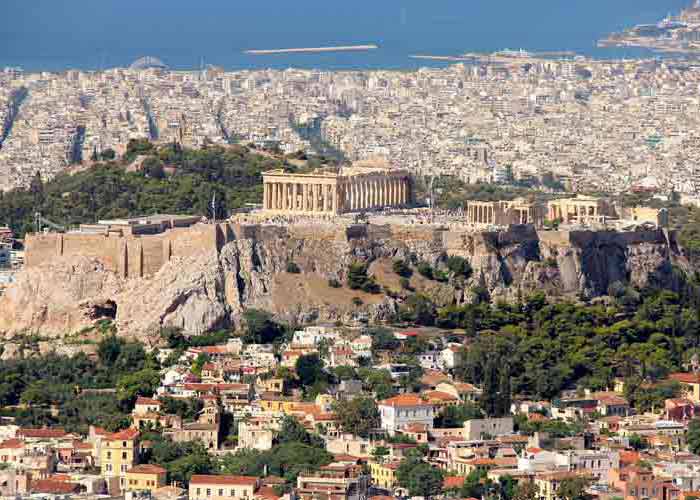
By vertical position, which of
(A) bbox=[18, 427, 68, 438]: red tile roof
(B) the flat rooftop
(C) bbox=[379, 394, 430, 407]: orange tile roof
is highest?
(B) the flat rooftop

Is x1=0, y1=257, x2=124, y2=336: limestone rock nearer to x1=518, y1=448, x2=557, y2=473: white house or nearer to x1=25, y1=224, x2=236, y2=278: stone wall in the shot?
x1=25, y1=224, x2=236, y2=278: stone wall

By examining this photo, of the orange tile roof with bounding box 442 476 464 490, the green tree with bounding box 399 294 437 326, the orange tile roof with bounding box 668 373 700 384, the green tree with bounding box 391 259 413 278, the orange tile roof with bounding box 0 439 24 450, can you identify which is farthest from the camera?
the green tree with bounding box 391 259 413 278

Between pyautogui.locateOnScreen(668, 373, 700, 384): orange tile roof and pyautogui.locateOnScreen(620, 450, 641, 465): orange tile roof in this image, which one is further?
pyautogui.locateOnScreen(668, 373, 700, 384): orange tile roof

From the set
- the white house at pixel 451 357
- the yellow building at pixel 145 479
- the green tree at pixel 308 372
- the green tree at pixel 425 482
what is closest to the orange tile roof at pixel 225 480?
the yellow building at pixel 145 479

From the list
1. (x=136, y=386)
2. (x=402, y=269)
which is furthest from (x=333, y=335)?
(x=136, y=386)

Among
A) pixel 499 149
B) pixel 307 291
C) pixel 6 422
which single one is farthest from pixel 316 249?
pixel 499 149

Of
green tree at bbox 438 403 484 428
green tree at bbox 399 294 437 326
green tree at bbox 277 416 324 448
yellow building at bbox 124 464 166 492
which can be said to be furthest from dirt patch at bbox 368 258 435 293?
yellow building at bbox 124 464 166 492

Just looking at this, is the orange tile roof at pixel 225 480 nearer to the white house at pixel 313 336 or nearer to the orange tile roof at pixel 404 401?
the orange tile roof at pixel 404 401

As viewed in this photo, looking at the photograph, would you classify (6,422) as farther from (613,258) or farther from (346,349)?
(613,258)
